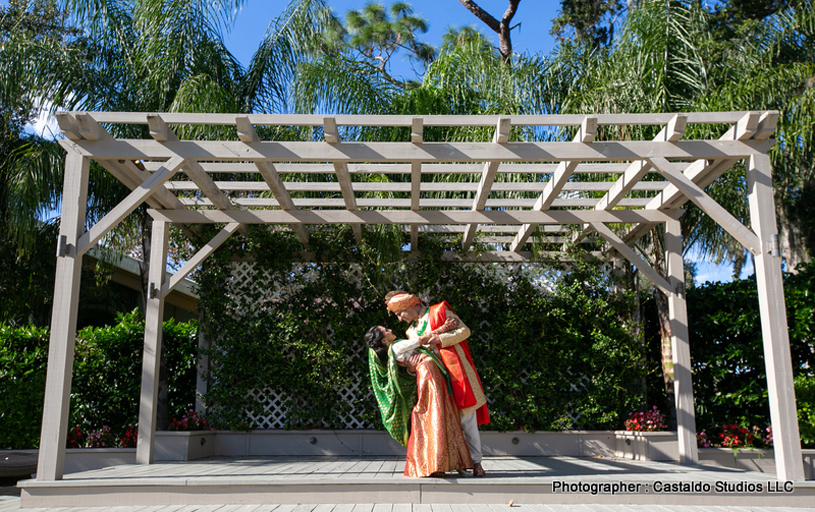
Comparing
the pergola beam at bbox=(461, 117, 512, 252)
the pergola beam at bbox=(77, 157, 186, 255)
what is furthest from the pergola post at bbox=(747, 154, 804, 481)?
the pergola beam at bbox=(77, 157, 186, 255)

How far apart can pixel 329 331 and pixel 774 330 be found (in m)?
4.57

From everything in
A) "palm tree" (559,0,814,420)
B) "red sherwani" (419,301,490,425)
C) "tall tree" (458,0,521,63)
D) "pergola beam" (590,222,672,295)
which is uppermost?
"tall tree" (458,0,521,63)

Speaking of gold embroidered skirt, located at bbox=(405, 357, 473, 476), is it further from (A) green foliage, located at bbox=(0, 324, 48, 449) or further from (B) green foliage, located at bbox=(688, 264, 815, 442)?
(A) green foliage, located at bbox=(0, 324, 48, 449)

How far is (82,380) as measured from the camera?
721cm

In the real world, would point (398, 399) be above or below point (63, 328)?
below

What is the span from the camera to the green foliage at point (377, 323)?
7.21 meters

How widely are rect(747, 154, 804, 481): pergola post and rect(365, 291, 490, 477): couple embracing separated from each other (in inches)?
78.7

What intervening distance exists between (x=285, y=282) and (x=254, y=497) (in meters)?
3.48

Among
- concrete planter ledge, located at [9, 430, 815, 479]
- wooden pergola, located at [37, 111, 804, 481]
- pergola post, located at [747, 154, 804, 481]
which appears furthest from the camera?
concrete planter ledge, located at [9, 430, 815, 479]

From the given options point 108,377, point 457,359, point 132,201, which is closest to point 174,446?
point 108,377

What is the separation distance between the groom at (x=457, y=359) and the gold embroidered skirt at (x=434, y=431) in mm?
85

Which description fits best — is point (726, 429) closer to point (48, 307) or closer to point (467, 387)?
point (467, 387)

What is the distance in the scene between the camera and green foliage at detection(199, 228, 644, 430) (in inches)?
284

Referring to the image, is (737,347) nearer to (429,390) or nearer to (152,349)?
(429,390)
